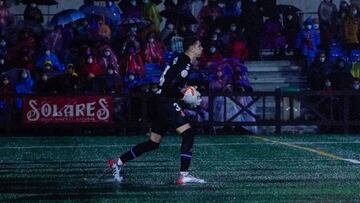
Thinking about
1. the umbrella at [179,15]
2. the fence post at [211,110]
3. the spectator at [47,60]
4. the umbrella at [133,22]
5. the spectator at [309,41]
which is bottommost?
the fence post at [211,110]

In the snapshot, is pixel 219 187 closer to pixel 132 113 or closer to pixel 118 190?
pixel 118 190

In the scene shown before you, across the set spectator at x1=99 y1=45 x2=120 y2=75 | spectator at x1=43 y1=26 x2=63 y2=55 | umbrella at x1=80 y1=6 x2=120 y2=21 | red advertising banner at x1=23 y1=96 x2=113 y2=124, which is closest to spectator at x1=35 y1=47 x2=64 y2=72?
spectator at x1=43 y1=26 x2=63 y2=55

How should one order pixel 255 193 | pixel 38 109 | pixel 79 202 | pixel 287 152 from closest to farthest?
pixel 79 202, pixel 255 193, pixel 287 152, pixel 38 109

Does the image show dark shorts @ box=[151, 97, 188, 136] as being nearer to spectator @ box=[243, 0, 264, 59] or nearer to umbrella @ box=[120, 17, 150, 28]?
umbrella @ box=[120, 17, 150, 28]

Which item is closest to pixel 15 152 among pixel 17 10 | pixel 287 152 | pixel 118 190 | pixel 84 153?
pixel 84 153

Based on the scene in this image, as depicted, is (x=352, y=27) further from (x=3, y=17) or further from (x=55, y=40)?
(x=3, y=17)

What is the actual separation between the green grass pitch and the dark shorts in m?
0.76

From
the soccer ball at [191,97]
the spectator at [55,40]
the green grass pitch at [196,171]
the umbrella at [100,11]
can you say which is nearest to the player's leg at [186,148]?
the green grass pitch at [196,171]

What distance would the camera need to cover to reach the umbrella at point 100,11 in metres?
28.1

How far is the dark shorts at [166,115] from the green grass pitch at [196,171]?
76 cm

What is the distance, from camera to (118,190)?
12.1 meters

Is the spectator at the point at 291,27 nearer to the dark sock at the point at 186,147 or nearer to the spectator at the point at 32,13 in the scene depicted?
the spectator at the point at 32,13

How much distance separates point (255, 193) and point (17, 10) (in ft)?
68.0

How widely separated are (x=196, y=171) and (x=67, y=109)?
11279 millimetres
